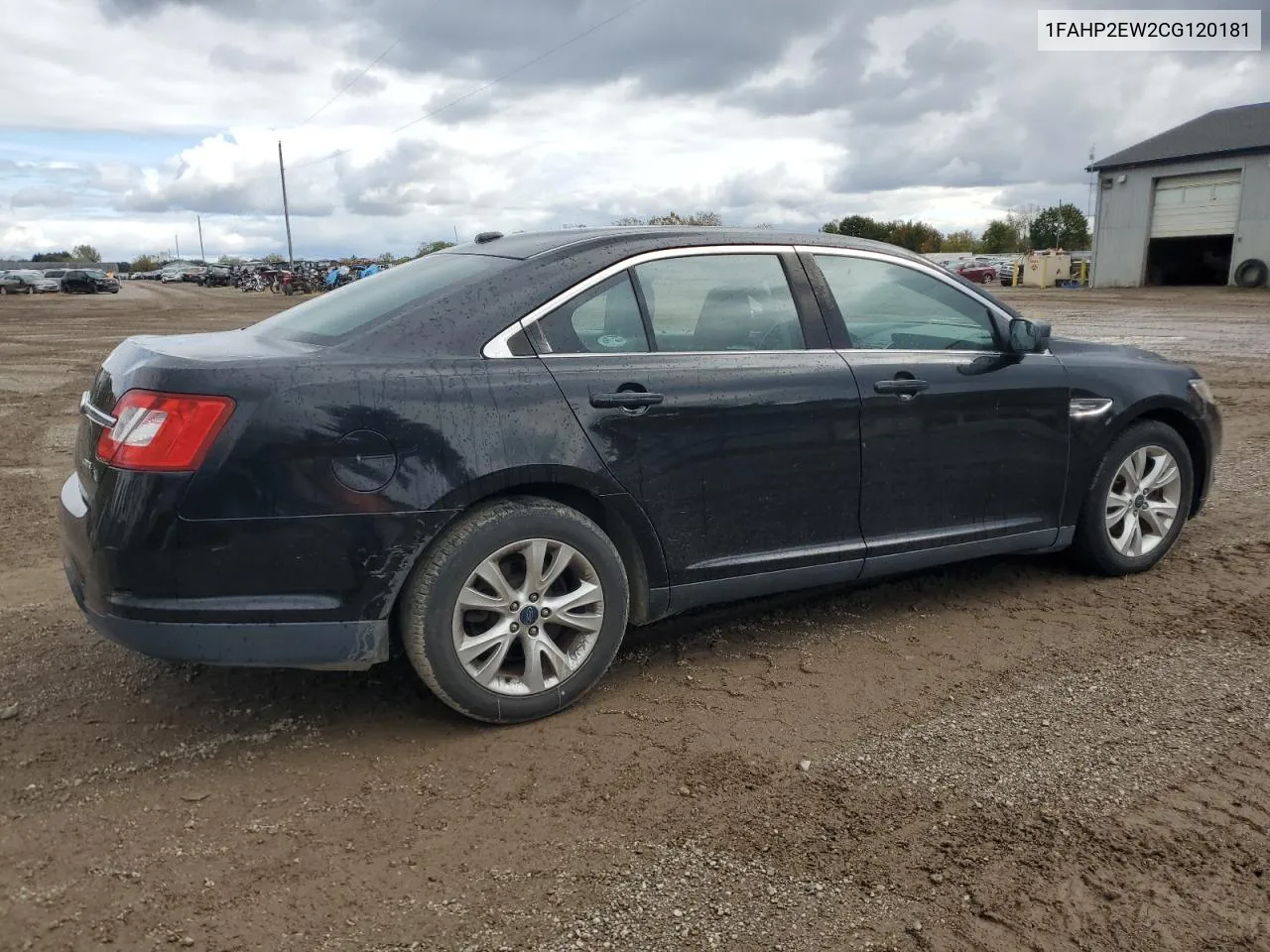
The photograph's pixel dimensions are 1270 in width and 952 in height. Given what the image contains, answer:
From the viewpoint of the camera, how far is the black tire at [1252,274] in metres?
34.9

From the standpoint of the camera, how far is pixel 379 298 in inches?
149

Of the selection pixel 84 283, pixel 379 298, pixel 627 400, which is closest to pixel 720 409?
pixel 627 400

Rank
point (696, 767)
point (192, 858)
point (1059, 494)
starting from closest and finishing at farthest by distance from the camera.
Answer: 1. point (192, 858)
2. point (696, 767)
3. point (1059, 494)

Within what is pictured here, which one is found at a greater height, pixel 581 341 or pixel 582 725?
pixel 581 341

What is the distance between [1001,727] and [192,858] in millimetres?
2469

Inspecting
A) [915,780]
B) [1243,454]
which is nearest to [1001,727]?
[915,780]

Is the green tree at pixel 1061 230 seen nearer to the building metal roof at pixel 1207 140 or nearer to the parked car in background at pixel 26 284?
the building metal roof at pixel 1207 140

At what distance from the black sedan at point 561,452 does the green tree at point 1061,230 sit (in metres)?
86.3

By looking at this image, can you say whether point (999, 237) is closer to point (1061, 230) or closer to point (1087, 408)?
point (1061, 230)

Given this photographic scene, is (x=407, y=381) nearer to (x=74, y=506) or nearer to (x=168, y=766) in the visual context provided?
(x=74, y=506)

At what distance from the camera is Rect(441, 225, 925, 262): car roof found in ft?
12.5

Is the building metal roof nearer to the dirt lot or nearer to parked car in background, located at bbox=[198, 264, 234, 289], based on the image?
the dirt lot

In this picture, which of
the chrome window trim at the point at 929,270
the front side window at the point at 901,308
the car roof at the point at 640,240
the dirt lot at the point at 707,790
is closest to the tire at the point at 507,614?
the dirt lot at the point at 707,790

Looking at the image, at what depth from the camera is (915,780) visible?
10.2ft
